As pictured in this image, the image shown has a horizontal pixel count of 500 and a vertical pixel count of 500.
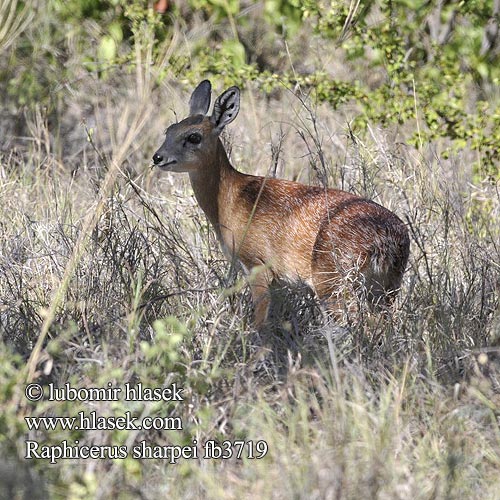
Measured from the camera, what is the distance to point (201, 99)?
6270 millimetres

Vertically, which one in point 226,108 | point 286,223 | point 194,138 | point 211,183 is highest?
Result: point 226,108

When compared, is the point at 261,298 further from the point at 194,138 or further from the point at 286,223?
the point at 194,138

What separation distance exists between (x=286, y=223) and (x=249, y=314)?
3.07ft

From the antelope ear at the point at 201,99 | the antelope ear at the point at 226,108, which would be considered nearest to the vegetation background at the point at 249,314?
the antelope ear at the point at 226,108

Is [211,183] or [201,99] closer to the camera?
[211,183]

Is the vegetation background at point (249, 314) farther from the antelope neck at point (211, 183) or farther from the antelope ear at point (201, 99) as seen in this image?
the antelope ear at point (201, 99)

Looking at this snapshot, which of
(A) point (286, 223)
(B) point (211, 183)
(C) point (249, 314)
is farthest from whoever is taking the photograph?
(B) point (211, 183)

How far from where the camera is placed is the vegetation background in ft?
12.1

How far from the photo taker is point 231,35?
38.0ft

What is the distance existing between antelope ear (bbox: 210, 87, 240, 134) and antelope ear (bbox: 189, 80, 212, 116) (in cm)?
20

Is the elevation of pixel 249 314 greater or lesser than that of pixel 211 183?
lesser

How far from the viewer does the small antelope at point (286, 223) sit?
566cm

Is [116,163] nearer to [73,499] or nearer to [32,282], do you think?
[73,499]

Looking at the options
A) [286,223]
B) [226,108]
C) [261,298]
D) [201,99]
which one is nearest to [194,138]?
[226,108]
